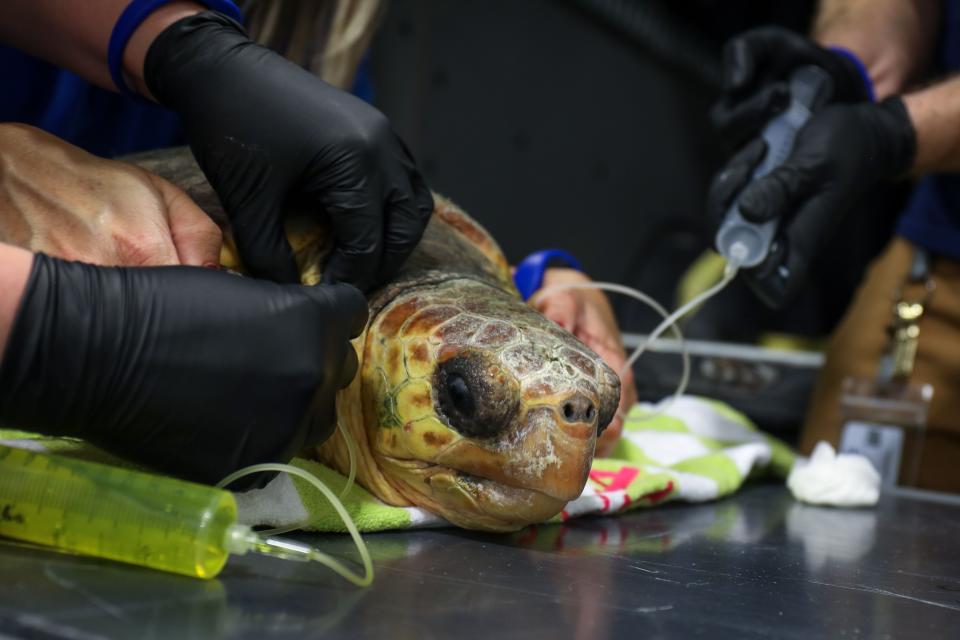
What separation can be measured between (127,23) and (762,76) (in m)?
1.06

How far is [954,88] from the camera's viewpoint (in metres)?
1.62

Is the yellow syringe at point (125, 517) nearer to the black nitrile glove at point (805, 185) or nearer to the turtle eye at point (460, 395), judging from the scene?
the turtle eye at point (460, 395)

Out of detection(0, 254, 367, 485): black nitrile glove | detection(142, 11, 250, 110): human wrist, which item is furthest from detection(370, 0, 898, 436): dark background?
detection(0, 254, 367, 485): black nitrile glove

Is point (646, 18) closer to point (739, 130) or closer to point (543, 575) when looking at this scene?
point (739, 130)

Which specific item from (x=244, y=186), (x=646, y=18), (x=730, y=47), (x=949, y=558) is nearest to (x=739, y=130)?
(x=730, y=47)

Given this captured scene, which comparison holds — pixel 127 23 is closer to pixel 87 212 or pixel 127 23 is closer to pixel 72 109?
pixel 87 212

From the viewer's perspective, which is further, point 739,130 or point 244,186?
point 739,130

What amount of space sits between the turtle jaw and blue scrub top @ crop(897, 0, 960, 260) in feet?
4.64

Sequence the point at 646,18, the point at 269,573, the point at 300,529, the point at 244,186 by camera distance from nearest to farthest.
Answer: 1. the point at 269,573
2. the point at 300,529
3. the point at 244,186
4. the point at 646,18

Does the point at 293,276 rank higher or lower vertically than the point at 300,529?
higher

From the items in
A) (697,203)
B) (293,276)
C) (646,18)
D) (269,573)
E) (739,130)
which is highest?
(646,18)

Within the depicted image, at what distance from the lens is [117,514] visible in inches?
26.9

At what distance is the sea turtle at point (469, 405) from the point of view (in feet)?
2.74

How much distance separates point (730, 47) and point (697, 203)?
2111 millimetres
